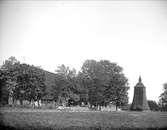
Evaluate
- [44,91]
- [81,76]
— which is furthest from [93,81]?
[44,91]

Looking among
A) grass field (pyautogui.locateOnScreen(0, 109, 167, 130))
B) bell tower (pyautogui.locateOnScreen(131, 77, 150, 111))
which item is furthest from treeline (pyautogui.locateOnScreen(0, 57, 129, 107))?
grass field (pyautogui.locateOnScreen(0, 109, 167, 130))

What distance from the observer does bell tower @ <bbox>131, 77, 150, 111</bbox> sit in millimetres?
91062

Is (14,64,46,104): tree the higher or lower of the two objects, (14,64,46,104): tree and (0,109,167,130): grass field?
the higher

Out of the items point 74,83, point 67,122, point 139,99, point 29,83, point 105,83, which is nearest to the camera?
point 67,122

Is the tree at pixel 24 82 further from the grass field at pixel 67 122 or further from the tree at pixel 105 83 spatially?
the grass field at pixel 67 122

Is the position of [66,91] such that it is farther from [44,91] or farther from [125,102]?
[125,102]

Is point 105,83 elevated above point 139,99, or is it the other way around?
point 105,83

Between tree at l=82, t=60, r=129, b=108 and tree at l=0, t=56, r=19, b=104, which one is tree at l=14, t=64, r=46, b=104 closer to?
tree at l=0, t=56, r=19, b=104

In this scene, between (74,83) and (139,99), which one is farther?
(139,99)

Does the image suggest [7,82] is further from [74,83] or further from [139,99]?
[139,99]

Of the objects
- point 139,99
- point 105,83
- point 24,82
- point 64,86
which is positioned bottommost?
point 139,99

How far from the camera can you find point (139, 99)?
3664 inches

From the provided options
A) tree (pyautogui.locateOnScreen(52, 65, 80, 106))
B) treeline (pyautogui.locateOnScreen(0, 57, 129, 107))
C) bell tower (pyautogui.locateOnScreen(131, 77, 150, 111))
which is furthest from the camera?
bell tower (pyautogui.locateOnScreen(131, 77, 150, 111))

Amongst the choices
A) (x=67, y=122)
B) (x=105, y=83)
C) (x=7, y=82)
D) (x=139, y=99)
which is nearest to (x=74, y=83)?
(x=105, y=83)
